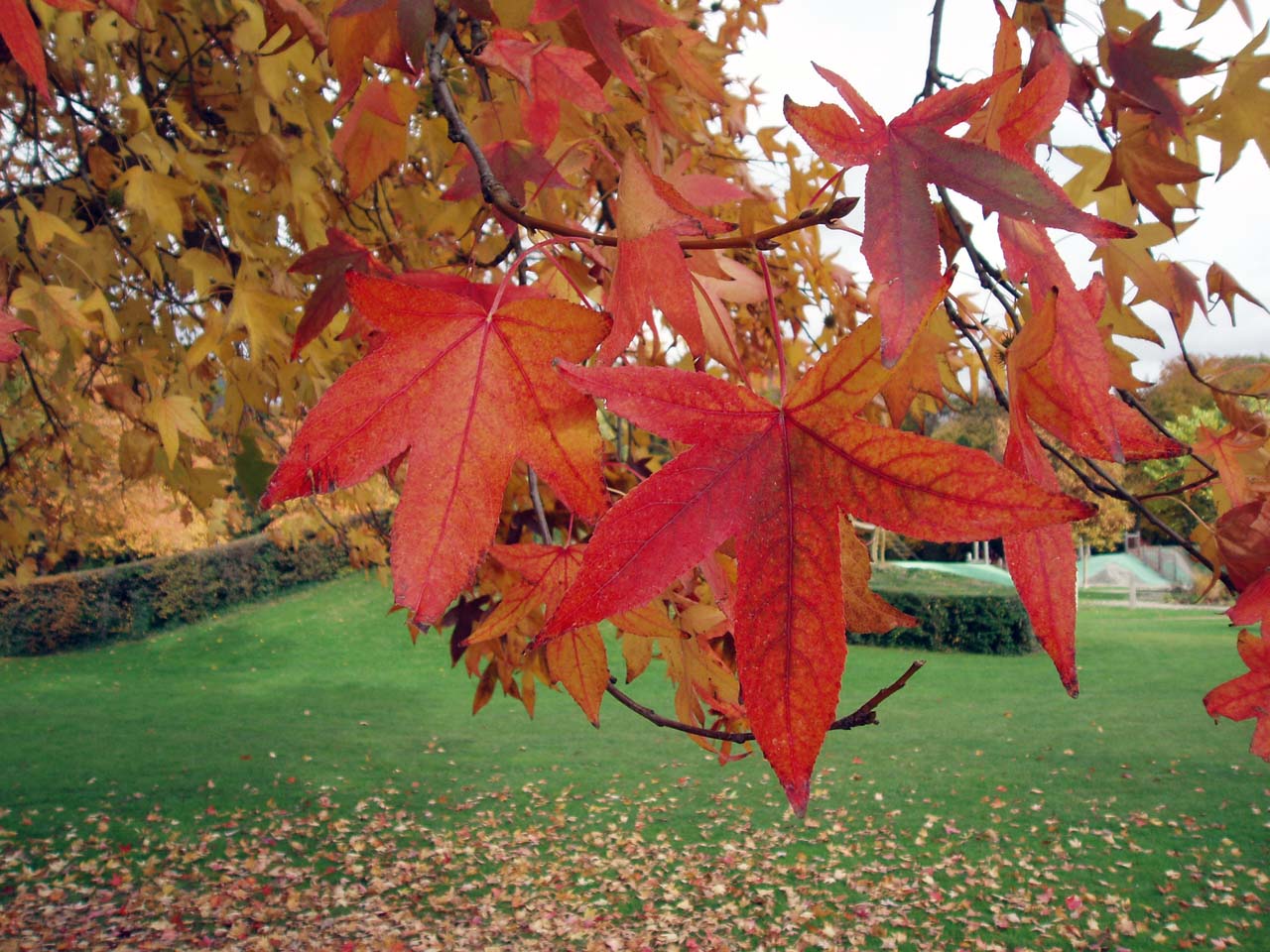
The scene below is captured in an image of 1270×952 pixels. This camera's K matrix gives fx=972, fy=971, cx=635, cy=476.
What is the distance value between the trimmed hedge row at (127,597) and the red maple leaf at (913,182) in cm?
1032

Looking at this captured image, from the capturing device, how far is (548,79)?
2.37 feet

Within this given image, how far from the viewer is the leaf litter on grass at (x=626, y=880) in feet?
14.3

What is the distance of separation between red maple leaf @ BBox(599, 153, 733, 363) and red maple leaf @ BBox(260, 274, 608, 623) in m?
0.03

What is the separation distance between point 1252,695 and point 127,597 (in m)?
12.8

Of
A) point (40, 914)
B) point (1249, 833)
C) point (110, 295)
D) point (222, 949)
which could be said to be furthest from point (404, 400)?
point (1249, 833)

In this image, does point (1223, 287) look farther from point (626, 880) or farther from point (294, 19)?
point (626, 880)

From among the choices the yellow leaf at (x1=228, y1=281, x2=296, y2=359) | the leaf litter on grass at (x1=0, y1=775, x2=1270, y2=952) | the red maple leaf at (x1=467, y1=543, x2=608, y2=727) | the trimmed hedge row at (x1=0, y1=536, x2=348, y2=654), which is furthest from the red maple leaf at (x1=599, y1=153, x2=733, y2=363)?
the trimmed hedge row at (x1=0, y1=536, x2=348, y2=654)

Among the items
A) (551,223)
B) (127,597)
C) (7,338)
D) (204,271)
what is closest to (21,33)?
(7,338)

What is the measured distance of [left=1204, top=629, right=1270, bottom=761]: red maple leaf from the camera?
2.39 feet

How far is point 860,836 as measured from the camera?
554 centimetres

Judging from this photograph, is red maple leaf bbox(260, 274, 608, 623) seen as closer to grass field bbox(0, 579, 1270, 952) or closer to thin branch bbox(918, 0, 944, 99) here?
thin branch bbox(918, 0, 944, 99)

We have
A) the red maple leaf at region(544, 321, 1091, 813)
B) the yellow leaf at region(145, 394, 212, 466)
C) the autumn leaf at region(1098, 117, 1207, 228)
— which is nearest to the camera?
the red maple leaf at region(544, 321, 1091, 813)

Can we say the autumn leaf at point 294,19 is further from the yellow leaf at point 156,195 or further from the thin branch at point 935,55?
the yellow leaf at point 156,195

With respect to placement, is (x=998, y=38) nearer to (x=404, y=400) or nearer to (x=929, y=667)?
(x=404, y=400)
